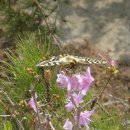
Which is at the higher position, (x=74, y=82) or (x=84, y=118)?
(x=74, y=82)

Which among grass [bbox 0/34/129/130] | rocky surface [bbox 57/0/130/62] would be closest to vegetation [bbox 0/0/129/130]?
grass [bbox 0/34/129/130]

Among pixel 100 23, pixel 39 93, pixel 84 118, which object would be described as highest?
pixel 84 118

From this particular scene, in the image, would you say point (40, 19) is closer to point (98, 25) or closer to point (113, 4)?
point (98, 25)

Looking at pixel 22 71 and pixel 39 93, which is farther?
pixel 22 71

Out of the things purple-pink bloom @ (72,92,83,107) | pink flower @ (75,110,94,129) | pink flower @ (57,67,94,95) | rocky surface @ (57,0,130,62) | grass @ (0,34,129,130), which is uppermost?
pink flower @ (57,67,94,95)

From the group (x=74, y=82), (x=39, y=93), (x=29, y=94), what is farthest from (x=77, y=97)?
(x=39, y=93)

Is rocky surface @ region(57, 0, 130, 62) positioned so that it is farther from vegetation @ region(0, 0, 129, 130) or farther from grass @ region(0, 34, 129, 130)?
grass @ region(0, 34, 129, 130)

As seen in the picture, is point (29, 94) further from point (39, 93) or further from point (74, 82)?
point (74, 82)

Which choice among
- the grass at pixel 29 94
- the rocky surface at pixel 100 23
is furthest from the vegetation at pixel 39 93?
the rocky surface at pixel 100 23

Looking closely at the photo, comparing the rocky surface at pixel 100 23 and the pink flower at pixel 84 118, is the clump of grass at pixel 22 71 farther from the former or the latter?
the rocky surface at pixel 100 23

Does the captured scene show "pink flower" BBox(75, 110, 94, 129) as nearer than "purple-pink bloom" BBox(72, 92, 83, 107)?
No

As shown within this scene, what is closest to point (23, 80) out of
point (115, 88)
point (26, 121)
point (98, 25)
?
point (26, 121)
